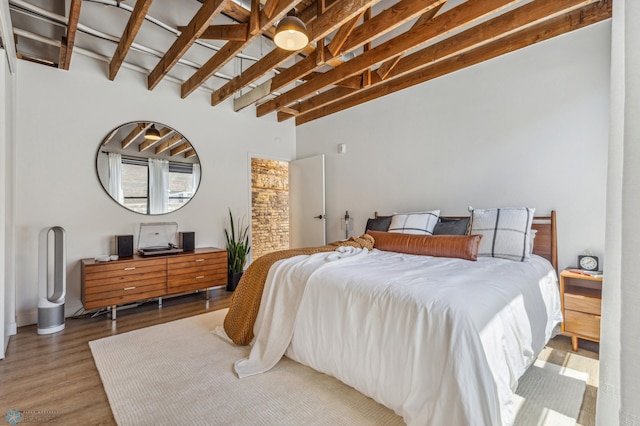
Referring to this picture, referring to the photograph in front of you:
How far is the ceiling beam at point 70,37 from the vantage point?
2309 mm

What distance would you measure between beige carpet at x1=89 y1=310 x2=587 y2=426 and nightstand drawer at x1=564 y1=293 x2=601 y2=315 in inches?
19.9

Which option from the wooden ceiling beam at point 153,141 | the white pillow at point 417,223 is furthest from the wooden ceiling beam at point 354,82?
the wooden ceiling beam at point 153,141

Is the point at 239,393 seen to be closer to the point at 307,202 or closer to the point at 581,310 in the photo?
the point at 581,310

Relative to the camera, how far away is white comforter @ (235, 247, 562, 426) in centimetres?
132

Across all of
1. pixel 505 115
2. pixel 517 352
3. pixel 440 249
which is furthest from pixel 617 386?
pixel 505 115

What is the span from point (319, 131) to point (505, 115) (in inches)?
112

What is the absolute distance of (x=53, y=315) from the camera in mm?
2898

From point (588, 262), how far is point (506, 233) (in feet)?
2.17

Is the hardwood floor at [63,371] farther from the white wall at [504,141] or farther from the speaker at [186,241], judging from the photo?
the white wall at [504,141]

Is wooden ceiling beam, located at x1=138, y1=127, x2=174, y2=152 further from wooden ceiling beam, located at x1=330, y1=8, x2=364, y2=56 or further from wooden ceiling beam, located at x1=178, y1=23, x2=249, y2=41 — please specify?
wooden ceiling beam, located at x1=330, y1=8, x2=364, y2=56

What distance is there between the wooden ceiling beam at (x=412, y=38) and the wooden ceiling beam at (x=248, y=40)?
838 millimetres

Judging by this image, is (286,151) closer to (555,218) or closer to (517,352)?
(555,218)

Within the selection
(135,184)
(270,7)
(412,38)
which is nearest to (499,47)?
(412,38)

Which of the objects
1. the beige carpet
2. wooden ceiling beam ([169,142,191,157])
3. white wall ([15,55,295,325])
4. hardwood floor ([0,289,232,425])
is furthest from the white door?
the beige carpet
